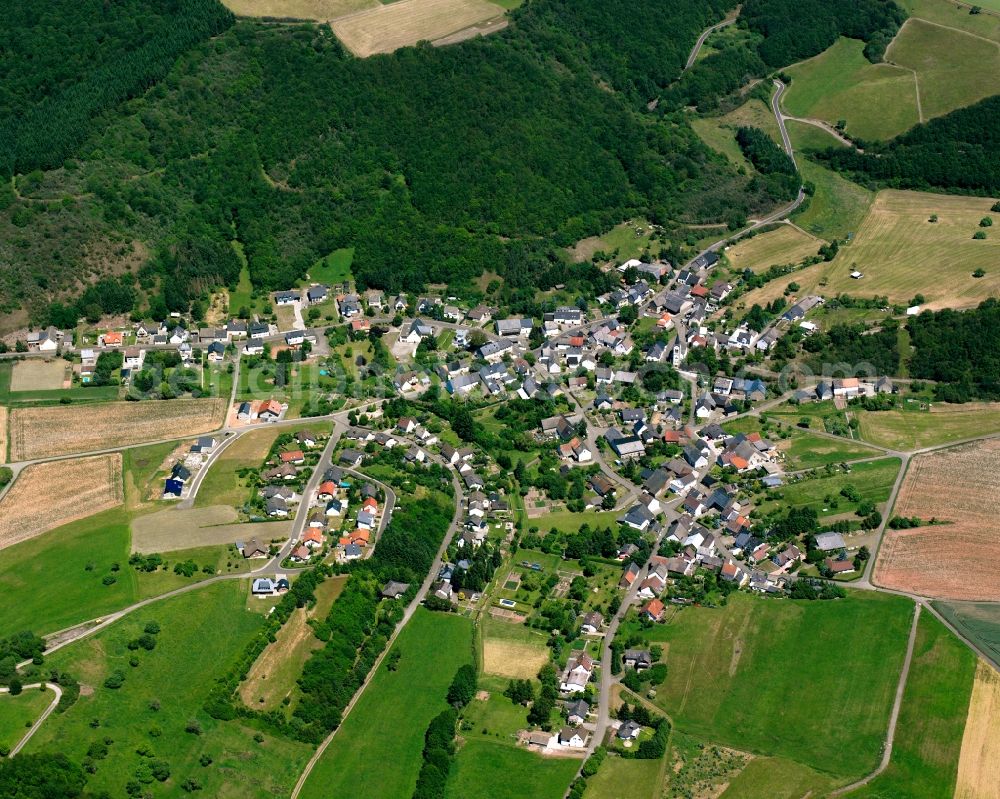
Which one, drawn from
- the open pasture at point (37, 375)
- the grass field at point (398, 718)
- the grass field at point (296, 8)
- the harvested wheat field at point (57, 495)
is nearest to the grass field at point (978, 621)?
the grass field at point (398, 718)

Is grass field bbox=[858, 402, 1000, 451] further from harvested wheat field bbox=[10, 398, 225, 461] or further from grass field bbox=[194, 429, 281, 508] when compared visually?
harvested wheat field bbox=[10, 398, 225, 461]

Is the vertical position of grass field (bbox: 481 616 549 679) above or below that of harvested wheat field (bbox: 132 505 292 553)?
below

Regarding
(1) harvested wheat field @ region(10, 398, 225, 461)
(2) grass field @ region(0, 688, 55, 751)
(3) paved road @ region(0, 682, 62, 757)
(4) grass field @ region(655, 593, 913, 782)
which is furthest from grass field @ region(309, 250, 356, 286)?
(2) grass field @ region(0, 688, 55, 751)

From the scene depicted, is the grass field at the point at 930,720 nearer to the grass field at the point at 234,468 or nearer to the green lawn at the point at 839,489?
Result: the green lawn at the point at 839,489

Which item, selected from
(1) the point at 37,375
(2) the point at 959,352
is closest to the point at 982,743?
(2) the point at 959,352

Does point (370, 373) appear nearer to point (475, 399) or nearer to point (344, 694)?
point (475, 399)

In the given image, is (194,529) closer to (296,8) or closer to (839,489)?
(839,489)
